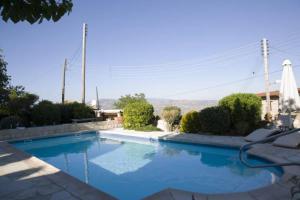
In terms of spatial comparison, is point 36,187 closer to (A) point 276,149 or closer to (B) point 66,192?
(B) point 66,192

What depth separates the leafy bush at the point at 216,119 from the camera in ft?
39.2

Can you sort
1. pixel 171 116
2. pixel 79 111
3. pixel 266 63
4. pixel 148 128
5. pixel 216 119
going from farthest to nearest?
pixel 79 111, pixel 266 63, pixel 148 128, pixel 171 116, pixel 216 119

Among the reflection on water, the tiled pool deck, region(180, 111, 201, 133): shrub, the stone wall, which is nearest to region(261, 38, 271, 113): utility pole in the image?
region(180, 111, 201, 133): shrub

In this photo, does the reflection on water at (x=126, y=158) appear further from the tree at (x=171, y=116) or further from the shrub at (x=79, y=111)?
the shrub at (x=79, y=111)

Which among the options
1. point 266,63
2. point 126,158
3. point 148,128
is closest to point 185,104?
point 266,63

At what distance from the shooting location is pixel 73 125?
1667 centimetres

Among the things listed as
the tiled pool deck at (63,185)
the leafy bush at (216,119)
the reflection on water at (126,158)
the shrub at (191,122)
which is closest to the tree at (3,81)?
the tiled pool deck at (63,185)

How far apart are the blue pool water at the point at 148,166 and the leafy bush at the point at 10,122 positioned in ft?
5.20

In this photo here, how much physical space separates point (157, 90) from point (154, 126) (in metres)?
21.8

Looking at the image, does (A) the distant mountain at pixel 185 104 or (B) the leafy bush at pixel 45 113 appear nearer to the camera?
(B) the leafy bush at pixel 45 113

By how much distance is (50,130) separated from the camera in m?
15.6

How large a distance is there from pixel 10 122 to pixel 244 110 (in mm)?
13311

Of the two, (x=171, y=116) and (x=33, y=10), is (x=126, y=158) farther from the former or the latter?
(x=33, y=10)

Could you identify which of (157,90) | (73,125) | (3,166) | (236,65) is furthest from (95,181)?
(157,90)
